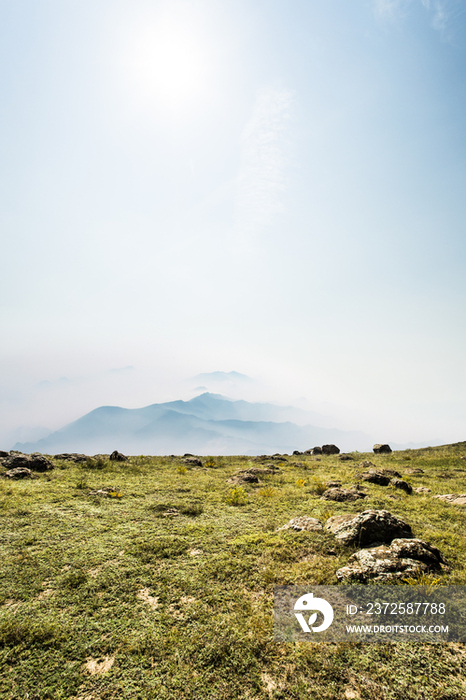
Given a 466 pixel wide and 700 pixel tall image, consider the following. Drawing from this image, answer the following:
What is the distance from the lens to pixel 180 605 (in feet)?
23.0

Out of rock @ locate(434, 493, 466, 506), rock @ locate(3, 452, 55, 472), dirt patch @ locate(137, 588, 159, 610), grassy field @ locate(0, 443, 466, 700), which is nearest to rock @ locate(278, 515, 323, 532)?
grassy field @ locate(0, 443, 466, 700)

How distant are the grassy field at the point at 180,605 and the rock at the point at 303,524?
525 mm

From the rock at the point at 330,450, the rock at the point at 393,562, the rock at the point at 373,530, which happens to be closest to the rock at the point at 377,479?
the rock at the point at 373,530

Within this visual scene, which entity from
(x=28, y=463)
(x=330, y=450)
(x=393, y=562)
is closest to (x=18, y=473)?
(x=28, y=463)

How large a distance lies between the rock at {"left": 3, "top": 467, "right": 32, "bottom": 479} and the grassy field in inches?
220

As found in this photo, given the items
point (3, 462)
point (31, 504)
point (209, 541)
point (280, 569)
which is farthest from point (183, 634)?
point (3, 462)

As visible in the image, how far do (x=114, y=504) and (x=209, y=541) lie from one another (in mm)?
6863

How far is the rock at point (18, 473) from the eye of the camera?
18.7 meters

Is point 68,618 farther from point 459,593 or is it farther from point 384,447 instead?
point 384,447

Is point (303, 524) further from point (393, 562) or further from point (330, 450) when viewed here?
point (330, 450)

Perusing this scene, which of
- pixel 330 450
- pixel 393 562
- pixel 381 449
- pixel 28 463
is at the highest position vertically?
pixel 393 562

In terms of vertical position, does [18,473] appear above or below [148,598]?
above

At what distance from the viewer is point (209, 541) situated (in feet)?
33.9

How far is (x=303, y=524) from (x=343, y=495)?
5.00 metres
